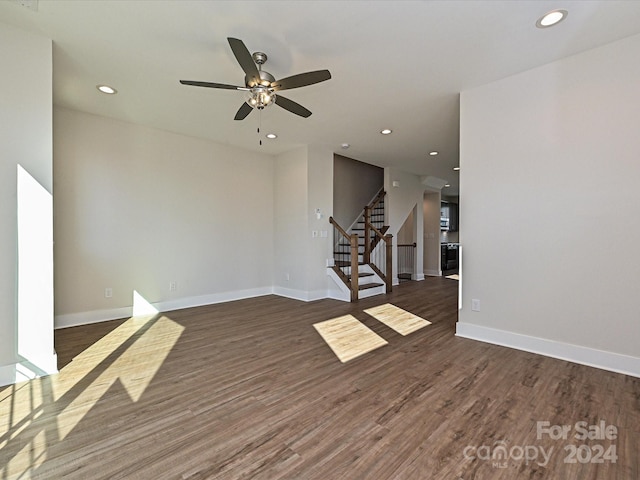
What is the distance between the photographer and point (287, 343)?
3223 millimetres

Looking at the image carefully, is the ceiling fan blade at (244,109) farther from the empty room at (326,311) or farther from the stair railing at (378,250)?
the stair railing at (378,250)

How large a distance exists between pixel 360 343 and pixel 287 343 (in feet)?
2.59

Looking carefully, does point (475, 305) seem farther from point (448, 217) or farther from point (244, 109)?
point (448, 217)

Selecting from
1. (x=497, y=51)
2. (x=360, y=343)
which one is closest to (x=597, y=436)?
(x=360, y=343)

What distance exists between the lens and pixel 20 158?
2.39 meters

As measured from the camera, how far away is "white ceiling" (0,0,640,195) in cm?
214

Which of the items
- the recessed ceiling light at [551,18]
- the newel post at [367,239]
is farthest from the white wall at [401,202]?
the recessed ceiling light at [551,18]

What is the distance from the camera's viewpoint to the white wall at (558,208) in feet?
8.21

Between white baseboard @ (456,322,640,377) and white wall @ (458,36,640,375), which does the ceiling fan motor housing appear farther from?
white baseboard @ (456,322,640,377)

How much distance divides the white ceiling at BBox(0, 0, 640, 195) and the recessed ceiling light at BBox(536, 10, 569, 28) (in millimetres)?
47

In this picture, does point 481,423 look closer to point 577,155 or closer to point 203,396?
point 203,396

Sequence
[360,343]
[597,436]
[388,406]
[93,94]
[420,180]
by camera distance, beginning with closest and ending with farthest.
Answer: [597,436] < [388,406] < [360,343] < [93,94] < [420,180]

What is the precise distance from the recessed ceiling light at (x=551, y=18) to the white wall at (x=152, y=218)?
4564 mm

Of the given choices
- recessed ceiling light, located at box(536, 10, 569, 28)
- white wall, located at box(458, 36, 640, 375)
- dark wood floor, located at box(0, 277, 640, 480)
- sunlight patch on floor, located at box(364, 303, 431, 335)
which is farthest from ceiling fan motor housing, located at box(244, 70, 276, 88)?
sunlight patch on floor, located at box(364, 303, 431, 335)
